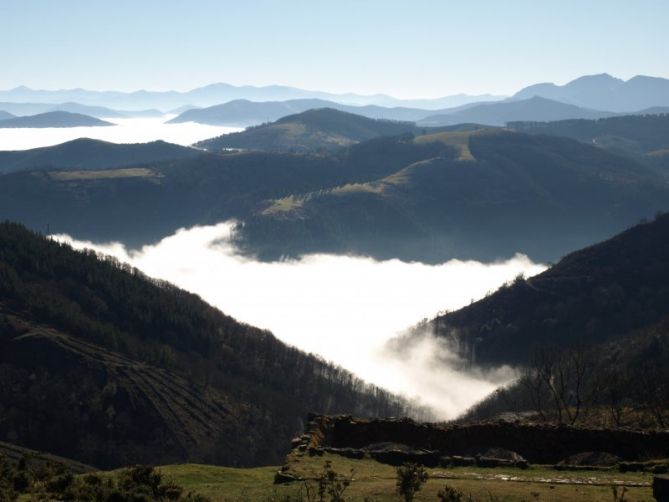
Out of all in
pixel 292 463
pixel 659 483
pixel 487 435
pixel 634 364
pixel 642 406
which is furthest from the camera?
pixel 634 364

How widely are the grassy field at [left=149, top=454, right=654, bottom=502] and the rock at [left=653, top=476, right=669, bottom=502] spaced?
2373mm

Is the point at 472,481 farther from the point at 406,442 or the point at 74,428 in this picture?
the point at 74,428

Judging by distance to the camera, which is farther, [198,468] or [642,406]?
[642,406]

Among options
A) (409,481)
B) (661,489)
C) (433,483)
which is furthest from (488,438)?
(409,481)

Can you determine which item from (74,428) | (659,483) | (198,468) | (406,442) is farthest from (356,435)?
(74,428)

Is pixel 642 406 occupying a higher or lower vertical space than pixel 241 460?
higher

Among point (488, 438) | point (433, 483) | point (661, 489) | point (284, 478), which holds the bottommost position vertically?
point (284, 478)

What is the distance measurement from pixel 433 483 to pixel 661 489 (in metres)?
13.7

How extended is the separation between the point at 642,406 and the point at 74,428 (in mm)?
153025

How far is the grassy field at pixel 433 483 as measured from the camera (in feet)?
143

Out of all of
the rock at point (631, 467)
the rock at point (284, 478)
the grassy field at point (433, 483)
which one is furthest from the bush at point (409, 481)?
the rock at point (631, 467)

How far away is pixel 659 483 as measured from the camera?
130ft

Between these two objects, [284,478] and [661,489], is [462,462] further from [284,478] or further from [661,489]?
[661,489]

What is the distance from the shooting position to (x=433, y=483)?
47062mm
